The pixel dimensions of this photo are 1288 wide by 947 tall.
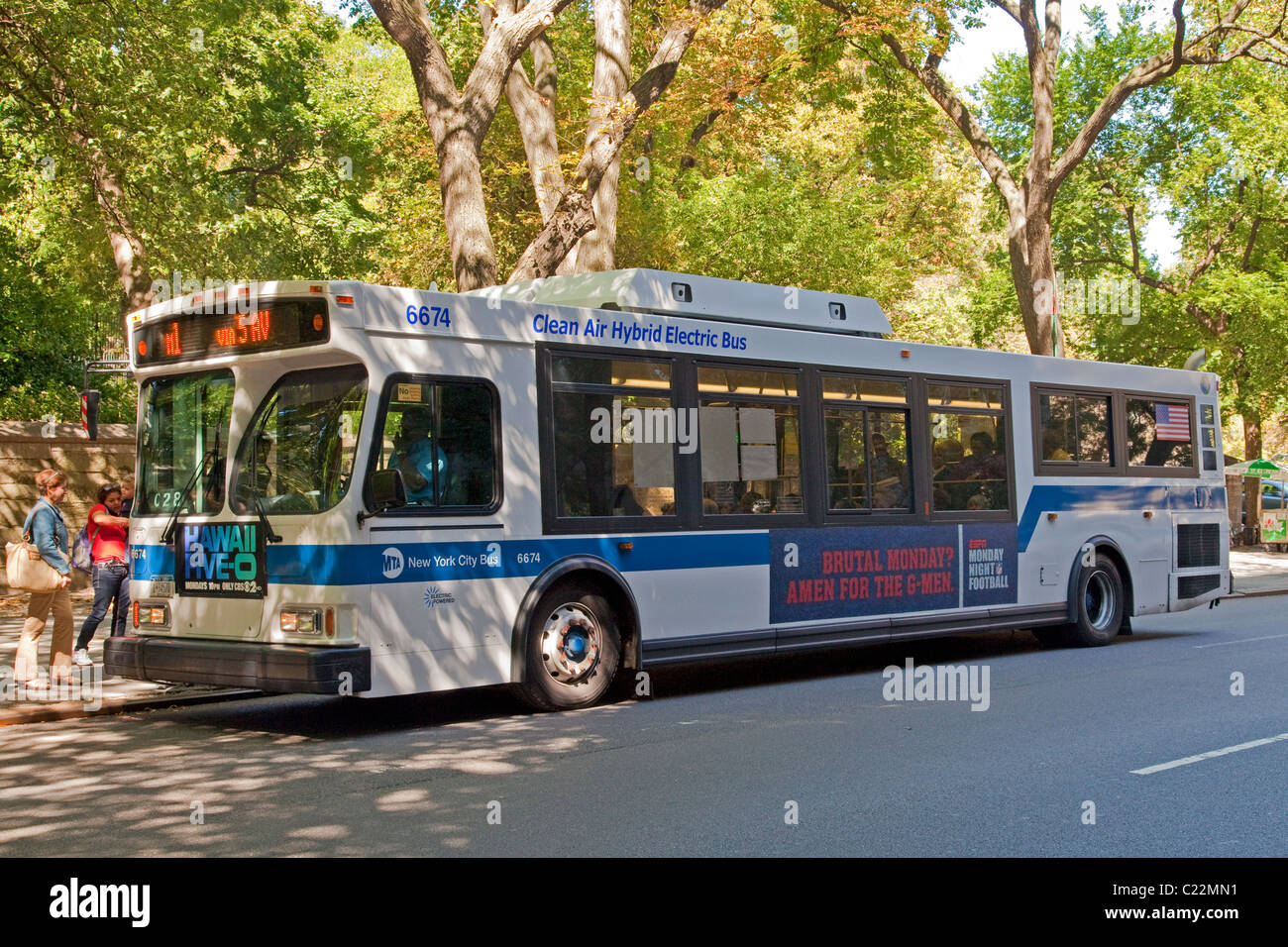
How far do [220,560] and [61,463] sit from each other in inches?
465

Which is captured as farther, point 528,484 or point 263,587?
point 528,484

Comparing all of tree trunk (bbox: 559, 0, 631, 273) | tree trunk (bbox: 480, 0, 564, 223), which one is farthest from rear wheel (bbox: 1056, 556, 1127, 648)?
tree trunk (bbox: 480, 0, 564, 223)

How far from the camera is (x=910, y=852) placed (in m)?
6.18

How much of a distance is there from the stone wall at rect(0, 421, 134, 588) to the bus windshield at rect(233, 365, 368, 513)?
11.4 metres

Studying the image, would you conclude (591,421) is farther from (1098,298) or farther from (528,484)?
(1098,298)

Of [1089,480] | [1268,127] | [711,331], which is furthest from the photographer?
[1268,127]

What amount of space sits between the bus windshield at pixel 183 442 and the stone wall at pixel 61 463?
1016cm

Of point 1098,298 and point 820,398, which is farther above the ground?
point 1098,298

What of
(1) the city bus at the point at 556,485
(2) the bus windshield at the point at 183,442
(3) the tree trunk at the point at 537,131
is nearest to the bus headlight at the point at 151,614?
(1) the city bus at the point at 556,485

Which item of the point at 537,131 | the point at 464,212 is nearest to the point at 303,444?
the point at 464,212

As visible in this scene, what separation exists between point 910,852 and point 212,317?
21.4ft

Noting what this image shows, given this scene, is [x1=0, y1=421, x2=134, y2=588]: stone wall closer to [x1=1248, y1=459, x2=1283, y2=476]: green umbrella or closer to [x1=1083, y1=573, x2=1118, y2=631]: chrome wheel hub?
[x1=1083, y1=573, x2=1118, y2=631]: chrome wheel hub

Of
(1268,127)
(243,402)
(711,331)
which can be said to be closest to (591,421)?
(711,331)

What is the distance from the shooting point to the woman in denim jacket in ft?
37.1
